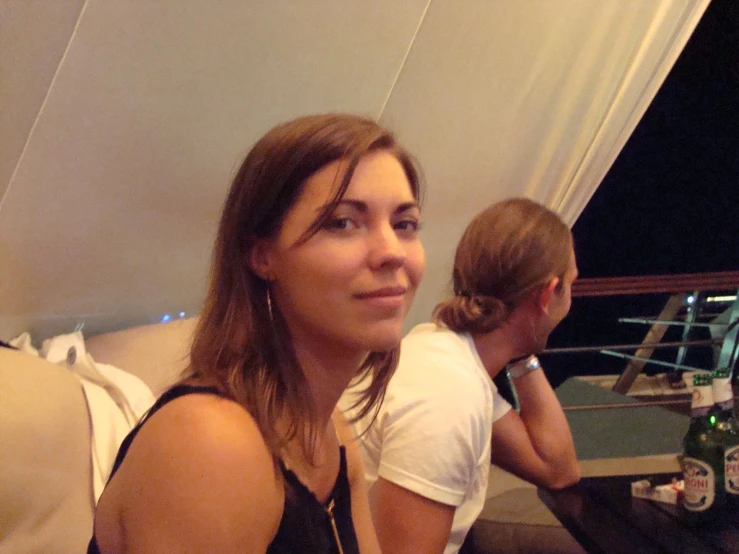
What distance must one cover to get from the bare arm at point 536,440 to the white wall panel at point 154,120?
0.87m

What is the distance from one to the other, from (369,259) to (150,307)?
130cm

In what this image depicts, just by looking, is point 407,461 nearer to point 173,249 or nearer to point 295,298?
point 295,298

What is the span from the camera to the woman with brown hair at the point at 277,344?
56 centimetres

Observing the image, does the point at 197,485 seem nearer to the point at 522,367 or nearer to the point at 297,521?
the point at 297,521

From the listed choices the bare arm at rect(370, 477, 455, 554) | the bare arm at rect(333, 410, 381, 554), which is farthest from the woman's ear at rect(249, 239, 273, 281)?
the bare arm at rect(370, 477, 455, 554)

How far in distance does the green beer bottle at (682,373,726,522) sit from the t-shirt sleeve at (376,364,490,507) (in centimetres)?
37

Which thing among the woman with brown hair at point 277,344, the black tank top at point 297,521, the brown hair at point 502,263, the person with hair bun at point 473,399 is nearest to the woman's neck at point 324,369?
the woman with brown hair at point 277,344

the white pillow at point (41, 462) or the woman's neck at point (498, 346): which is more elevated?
the woman's neck at point (498, 346)

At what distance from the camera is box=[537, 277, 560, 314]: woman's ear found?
1274 millimetres

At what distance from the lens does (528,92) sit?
5.60 ft

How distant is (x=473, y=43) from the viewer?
1571 mm

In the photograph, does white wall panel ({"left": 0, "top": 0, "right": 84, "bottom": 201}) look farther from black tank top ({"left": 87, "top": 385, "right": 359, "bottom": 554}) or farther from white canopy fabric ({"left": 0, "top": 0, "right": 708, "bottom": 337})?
black tank top ({"left": 87, "top": 385, "right": 359, "bottom": 554})

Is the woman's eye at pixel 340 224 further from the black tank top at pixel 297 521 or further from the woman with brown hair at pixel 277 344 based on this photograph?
the black tank top at pixel 297 521

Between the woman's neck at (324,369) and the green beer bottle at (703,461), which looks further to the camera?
the green beer bottle at (703,461)
